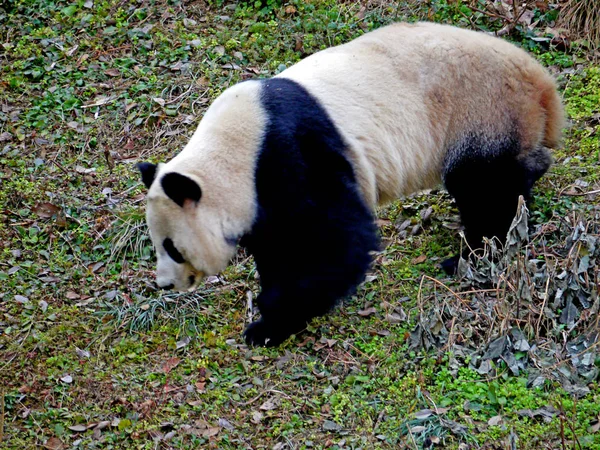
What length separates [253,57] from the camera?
10031mm

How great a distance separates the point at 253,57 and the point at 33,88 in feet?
9.17

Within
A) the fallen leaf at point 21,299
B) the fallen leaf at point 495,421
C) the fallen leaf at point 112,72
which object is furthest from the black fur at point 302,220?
the fallen leaf at point 112,72

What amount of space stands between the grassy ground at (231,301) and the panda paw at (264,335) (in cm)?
12

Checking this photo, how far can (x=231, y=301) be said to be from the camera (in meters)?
7.26

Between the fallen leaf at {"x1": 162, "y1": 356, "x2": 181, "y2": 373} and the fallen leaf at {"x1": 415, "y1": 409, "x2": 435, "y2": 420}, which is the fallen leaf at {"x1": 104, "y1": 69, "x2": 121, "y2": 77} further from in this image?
the fallen leaf at {"x1": 415, "y1": 409, "x2": 435, "y2": 420}

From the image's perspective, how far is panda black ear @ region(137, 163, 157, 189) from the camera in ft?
19.7

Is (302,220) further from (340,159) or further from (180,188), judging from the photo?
(180,188)

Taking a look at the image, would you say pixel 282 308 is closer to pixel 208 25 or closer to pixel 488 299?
pixel 488 299

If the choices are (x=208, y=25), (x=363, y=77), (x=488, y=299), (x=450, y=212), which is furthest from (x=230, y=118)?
(x=208, y=25)

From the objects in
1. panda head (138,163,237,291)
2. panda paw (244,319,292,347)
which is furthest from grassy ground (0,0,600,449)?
panda head (138,163,237,291)

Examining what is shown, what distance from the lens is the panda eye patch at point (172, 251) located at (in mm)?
5926

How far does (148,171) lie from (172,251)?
2.07ft

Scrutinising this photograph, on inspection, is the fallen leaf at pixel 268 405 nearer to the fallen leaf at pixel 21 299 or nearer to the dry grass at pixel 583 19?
the fallen leaf at pixel 21 299

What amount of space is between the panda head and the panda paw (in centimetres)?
74
